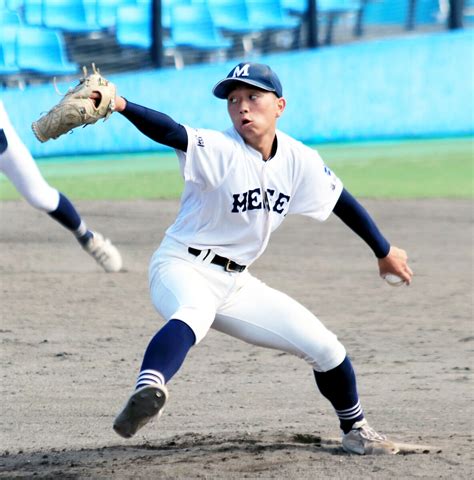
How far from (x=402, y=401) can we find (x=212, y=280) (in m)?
1.66

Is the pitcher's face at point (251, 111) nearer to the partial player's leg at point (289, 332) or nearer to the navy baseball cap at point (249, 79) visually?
the navy baseball cap at point (249, 79)

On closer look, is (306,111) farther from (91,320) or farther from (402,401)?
(402,401)

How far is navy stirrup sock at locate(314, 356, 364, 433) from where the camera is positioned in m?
4.54

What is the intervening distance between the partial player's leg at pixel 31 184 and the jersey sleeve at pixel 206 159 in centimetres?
312

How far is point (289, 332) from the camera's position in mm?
4395

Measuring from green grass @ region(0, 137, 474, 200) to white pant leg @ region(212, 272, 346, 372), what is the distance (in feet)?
25.5

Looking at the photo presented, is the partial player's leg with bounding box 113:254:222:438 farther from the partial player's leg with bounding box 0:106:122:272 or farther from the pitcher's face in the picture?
the partial player's leg with bounding box 0:106:122:272

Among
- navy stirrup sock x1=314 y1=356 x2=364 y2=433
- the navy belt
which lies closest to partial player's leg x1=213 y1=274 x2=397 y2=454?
navy stirrup sock x1=314 y1=356 x2=364 y2=433

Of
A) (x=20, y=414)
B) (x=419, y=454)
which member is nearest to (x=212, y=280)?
(x=419, y=454)

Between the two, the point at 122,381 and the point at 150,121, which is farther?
the point at 122,381

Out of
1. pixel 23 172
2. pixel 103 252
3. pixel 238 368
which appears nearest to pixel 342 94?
pixel 103 252

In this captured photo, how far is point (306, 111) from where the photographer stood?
15.3m

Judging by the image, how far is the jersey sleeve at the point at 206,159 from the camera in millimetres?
4207

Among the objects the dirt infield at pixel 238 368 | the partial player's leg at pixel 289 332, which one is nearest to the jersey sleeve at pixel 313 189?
the partial player's leg at pixel 289 332
